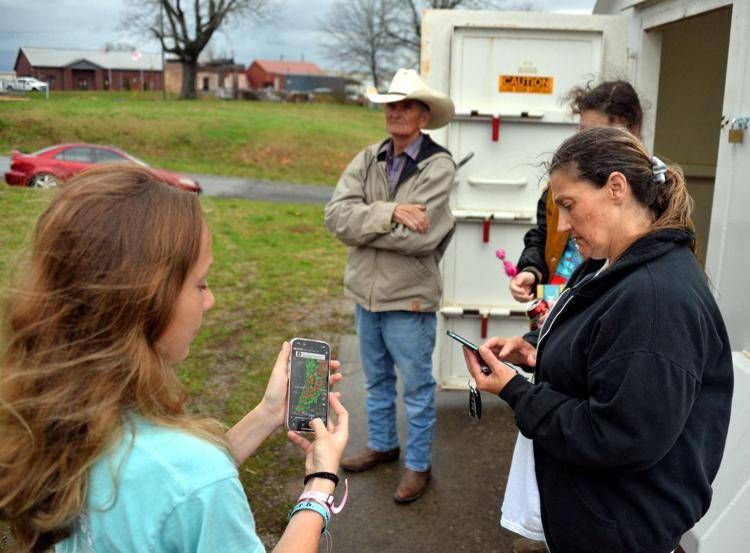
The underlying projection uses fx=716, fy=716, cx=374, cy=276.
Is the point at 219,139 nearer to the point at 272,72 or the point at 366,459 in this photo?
the point at 366,459

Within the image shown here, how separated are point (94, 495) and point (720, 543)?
2.44m

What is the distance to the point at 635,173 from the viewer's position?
6.14ft

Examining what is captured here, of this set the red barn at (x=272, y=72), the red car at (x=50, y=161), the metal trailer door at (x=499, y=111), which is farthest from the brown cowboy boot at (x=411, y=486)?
the red barn at (x=272, y=72)

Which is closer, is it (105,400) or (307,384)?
(105,400)

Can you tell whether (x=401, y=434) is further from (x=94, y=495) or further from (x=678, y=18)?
(x=94, y=495)

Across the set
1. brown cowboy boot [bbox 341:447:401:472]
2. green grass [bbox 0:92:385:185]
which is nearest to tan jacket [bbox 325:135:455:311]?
brown cowboy boot [bbox 341:447:401:472]

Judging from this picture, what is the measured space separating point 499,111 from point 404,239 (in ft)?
4.08

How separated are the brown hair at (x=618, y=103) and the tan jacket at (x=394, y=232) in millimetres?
868

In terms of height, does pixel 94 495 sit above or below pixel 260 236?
above

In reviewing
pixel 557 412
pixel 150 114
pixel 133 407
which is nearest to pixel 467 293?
pixel 557 412

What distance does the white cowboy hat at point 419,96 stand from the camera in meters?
3.69

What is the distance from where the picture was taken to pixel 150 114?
1028 inches

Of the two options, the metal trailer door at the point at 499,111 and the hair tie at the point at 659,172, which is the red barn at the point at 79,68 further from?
the hair tie at the point at 659,172

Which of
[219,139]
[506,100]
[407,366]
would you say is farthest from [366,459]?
[219,139]
